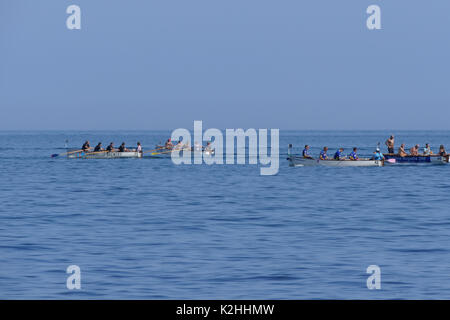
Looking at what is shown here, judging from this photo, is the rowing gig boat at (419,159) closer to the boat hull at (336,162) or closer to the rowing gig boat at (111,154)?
the boat hull at (336,162)

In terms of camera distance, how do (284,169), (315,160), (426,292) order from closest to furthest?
(426,292), (315,160), (284,169)

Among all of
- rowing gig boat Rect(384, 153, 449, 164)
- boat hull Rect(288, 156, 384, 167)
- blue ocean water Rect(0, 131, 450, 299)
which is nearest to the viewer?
blue ocean water Rect(0, 131, 450, 299)

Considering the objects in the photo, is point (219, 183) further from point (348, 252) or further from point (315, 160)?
point (348, 252)

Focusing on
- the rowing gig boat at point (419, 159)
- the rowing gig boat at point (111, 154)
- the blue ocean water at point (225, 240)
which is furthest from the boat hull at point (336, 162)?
the rowing gig boat at point (111, 154)

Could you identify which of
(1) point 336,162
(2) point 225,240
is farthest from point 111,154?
(2) point 225,240

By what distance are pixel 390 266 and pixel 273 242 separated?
5211mm

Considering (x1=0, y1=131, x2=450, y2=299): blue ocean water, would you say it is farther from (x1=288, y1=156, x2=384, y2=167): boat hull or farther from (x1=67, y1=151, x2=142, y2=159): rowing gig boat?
(x1=67, y1=151, x2=142, y2=159): rowing gig boat

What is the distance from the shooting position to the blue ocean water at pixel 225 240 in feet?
56.4

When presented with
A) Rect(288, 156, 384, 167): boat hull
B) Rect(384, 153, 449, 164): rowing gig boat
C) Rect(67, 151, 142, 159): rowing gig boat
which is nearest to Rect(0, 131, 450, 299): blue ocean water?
Rect(288, 156, 384, 167): boat hull

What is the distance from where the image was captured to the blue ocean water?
56.4 ft

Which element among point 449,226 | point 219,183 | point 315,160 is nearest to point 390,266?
point 449,226

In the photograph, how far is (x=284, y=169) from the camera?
235 feet
